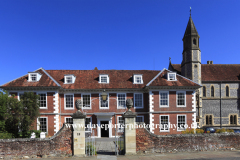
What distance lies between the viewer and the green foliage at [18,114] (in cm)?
1696

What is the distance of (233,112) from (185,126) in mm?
15772

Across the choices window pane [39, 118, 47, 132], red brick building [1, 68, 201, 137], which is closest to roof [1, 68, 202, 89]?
red brick building [1, 68, 201, 137]

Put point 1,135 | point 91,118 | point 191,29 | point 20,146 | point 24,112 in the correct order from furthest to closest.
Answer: point 191,29 < point 91,118 < point 24,112 < point 1,135 < point 20,146

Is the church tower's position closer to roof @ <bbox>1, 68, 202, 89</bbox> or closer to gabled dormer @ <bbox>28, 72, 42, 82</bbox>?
roof @ <bbox>1, 68, 202, 89</bbox>

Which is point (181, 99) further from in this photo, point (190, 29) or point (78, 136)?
point (78, 136)

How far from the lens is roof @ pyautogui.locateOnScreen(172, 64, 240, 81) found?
32.9m

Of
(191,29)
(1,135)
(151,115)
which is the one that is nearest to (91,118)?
(151,115)

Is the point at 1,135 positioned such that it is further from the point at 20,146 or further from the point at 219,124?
the point at 219,124

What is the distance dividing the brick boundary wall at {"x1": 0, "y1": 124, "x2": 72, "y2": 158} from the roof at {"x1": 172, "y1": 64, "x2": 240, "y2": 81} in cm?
2876

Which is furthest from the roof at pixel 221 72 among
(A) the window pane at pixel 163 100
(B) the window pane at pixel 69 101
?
(B) the window pane at pixel 69 101

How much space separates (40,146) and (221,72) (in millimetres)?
34003

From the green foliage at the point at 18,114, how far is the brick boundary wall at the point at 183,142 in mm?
12683

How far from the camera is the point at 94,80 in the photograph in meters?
24.6

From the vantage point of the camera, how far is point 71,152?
11.4 metres
